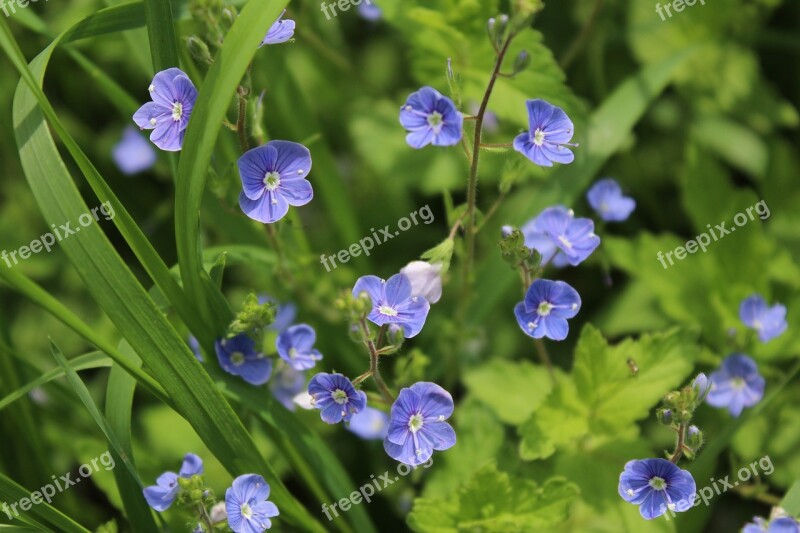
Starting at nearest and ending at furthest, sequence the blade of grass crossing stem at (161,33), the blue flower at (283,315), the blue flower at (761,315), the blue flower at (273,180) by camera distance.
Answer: the blue flower at (273,180) < the blade of grass crossing stem at (161,33) < the blue flower at (761,315) < the blue flower at (283,315)

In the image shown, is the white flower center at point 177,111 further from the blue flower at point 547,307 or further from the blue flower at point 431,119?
the blue flower at point 547,307

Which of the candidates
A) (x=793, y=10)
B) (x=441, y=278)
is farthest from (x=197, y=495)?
(x=793, y=10)

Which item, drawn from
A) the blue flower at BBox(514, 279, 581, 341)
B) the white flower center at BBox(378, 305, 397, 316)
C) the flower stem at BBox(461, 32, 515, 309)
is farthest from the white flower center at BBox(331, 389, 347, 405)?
the flower stem at BBox(461, 32, 515, 309)

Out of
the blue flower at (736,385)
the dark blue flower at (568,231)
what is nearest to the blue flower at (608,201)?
the dark blue flower at (568,231)

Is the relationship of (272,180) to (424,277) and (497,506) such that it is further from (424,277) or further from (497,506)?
(497,506)

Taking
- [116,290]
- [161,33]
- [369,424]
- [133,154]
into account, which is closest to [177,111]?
[161,33]

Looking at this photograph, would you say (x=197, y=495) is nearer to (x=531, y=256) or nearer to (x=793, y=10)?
(x=531, y=256)

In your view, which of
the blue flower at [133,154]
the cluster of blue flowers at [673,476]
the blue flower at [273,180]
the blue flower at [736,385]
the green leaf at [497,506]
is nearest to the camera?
the cluster of blue flowers at [673,476]
